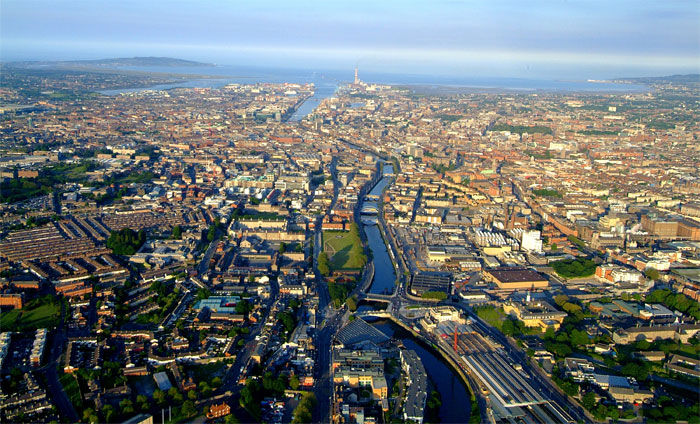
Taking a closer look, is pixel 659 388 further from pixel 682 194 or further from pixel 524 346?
pixel 682 194

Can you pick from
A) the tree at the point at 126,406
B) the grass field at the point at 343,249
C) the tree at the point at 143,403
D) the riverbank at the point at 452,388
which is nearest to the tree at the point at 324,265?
the grass field at the point at 343,249

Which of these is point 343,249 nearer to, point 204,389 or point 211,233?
point 211,233

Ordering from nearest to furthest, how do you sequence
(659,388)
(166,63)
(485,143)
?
(659,388)
(485,143)
(166,63)

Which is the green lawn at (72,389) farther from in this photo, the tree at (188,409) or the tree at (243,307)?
the tree at (243,307)

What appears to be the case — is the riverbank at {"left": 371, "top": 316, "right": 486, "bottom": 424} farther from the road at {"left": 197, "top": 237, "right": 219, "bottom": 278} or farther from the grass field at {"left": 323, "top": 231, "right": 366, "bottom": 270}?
the road at {"left": 197, "top": 237, "right": 219, "bottom": 278}

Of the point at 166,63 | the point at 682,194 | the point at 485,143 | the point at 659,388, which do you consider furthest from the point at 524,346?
the point at 166,63

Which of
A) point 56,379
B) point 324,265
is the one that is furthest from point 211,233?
point 56,379

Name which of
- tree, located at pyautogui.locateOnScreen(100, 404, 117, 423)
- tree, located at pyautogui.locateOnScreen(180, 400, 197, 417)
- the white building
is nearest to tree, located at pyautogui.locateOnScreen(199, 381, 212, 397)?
tree, located at pyautogui.locateOnScreen(180, 400, 197, 417)
